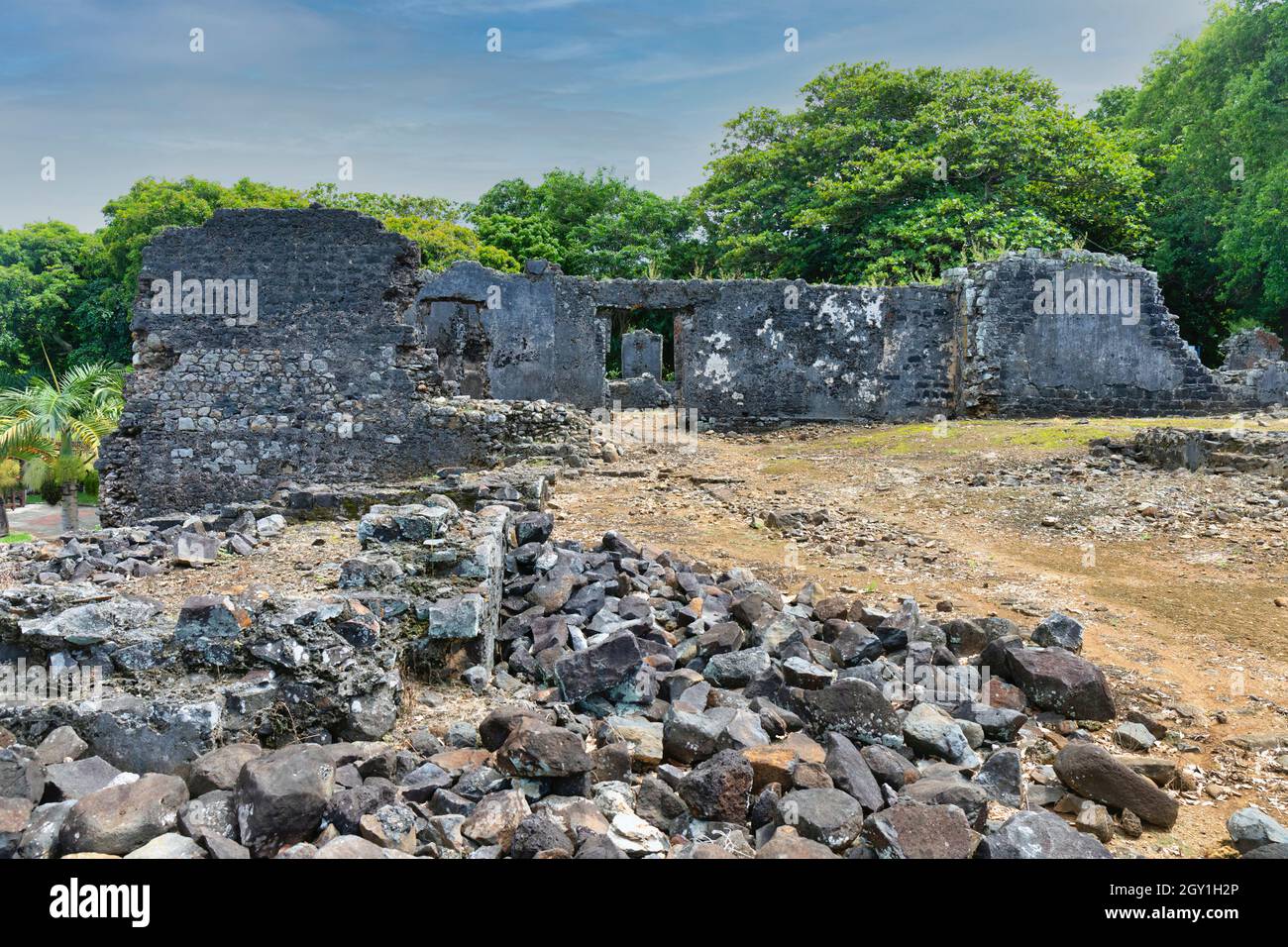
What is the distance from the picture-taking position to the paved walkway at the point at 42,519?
20.1 m

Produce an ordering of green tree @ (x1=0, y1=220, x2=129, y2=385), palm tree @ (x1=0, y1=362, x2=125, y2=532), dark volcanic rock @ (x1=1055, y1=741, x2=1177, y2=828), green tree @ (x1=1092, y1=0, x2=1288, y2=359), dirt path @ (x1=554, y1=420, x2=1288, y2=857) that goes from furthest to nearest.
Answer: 1. green tree @ (x1=0, y1=220, x2=129, y2=385)
2. green tree @ (x1=1092, y1=0, x2=1288, y2=359)
3. palm tree @ (x1=0, y1=362, x2=125, y2=532)
4. dirt path @ (x1=554, y1=420, x2=1288, y2=857)
5. dark volcanic rock @ (x1=1055, y1=741, x2=1177, y2=828)

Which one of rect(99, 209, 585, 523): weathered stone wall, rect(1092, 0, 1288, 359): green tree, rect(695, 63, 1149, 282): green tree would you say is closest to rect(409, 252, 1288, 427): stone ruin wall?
rect(695, 63, 1149, 282): green tree

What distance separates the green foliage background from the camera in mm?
19406

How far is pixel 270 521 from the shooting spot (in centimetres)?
534

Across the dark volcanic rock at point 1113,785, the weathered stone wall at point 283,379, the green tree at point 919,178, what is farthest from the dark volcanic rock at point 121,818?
the green tree at point 919,178

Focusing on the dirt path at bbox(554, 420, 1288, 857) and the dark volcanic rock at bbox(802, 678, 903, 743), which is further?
the dirt path at bbox(554, 420, 1288, 857)

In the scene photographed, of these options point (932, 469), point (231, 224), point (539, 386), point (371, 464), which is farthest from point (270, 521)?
point (539, 386)

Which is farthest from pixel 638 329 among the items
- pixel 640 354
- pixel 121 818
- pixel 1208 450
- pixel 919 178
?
pixel 121 818

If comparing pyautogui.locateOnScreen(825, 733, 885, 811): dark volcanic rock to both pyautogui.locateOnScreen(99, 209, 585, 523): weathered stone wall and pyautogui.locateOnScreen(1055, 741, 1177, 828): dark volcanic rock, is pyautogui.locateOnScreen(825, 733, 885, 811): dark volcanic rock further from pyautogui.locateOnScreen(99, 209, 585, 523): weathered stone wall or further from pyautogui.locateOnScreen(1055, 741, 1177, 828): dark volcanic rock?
pyautogui.locateOnScreen(99, 209, 585, 523): weathered stone wall

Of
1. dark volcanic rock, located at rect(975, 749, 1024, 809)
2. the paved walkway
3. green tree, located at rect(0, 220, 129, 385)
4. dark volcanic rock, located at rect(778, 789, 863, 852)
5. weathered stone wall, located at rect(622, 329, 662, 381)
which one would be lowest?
the paved walkway

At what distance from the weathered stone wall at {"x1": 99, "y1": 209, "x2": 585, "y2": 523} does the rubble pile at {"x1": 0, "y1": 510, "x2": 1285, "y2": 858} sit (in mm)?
6605

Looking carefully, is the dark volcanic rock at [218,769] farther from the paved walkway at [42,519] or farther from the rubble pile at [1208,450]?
the paved walkway at [42,519]

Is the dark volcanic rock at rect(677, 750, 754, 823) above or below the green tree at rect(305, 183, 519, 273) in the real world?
below

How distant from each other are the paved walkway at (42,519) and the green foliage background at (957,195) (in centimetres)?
813
